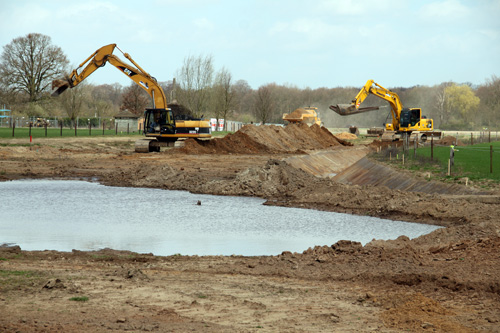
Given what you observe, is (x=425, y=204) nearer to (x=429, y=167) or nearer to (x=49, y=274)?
(x=429, y=167)

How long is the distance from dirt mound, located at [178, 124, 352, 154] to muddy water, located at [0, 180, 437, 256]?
61.8 ft

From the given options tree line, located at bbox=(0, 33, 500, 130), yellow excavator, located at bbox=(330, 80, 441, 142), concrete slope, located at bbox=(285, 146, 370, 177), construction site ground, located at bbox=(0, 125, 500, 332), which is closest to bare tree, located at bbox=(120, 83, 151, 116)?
tree line, located at bbox=(0, 33, 500, 130)

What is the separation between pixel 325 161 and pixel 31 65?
51.0m

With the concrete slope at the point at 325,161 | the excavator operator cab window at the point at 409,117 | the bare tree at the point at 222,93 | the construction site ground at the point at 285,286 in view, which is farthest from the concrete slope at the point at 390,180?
the bare tree at the point at 222,93

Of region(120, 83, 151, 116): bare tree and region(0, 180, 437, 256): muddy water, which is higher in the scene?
region(120, 83, 151, 116): bare tree

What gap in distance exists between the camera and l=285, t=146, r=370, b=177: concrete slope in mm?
34781

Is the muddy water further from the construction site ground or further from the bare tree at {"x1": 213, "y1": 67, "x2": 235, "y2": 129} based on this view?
the bare tree at {"x1": 213, "y1": 67, "x2": 235, "y2": 129}

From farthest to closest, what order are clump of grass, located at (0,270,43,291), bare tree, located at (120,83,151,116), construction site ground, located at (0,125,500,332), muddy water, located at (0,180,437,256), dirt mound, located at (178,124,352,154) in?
bare tree, located at (120,83,151,116) → dirt mound, located at (178,124,352,154) → muddy water, located at (0,180,437,256) → clump of grass, located at (0,270,43,291) → construction site ground, located at (0,125,500,332)

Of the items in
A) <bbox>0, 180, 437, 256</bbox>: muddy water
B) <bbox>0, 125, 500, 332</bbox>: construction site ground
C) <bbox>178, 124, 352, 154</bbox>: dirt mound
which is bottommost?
<bbox>0, 180, 437, 256</bbox>: muddy water

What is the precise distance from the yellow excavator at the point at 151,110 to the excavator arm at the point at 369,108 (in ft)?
32.8

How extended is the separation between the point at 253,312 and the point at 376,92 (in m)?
42.0

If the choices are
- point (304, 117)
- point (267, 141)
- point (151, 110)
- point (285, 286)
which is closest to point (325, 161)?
point (267, 141)

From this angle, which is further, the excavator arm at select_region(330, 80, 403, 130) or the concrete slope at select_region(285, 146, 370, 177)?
the excavator arm at select_region(330, 80, 403, 130)

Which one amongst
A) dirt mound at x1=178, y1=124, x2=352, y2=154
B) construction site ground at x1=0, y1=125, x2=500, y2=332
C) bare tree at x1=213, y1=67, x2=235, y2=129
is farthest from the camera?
bare tree at x1=213, y1=67, x2=235, y2=129
